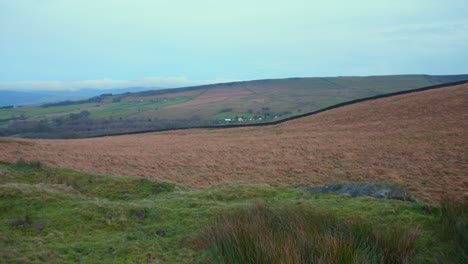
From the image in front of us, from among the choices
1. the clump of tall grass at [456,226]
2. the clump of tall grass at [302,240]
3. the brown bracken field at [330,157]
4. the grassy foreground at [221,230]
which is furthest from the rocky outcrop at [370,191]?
the clump of tall grass at [302,240]

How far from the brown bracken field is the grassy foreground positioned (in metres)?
6.37

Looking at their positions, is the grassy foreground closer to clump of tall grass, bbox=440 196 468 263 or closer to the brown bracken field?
clump of tall grass, bbox=440 196 468 263

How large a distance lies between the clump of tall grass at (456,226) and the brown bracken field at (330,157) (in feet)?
19.5

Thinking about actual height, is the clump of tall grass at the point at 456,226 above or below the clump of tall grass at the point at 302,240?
below

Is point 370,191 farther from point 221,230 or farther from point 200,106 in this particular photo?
point 200,106

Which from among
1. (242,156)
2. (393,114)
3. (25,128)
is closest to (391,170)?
(242,156)

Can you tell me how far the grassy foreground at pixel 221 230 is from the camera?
5.14 metres

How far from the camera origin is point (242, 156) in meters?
25.4

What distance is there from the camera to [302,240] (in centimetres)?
520

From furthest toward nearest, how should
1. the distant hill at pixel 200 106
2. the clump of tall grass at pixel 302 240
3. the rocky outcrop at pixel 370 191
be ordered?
the distant hill at pixel 200 106 < the rocky outcrop at pixel 370 191 < the clump of tall grass at pixel 302 240

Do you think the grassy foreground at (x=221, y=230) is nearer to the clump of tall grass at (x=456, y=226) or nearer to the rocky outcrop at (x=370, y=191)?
the clump of tall grass at (x=456, y=226)

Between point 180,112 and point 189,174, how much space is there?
A: 90075mm

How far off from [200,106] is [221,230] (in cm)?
11509

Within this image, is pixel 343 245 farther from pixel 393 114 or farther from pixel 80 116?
pixel 80 116
